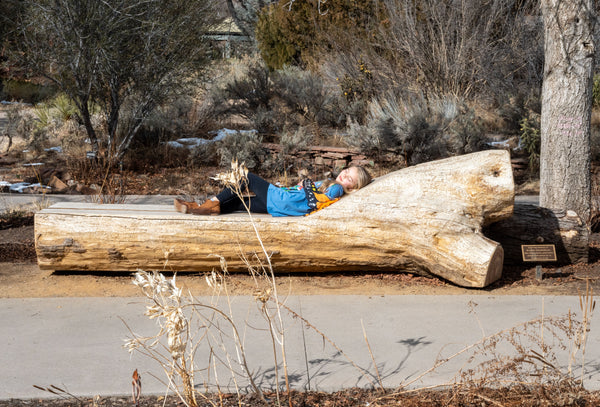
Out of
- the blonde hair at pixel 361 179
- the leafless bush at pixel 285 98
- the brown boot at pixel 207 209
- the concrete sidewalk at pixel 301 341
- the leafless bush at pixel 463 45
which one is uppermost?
the leafless bush at pixel 463 45

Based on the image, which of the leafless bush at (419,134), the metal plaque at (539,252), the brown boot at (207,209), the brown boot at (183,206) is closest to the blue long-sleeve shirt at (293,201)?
the brown boot at (207,209)

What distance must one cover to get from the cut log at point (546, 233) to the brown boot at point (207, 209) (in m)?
2.25

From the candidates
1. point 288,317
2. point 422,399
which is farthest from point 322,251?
point 422,399

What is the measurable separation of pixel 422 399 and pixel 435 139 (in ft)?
22.6

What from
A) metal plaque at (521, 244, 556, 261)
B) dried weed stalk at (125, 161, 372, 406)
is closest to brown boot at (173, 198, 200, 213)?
dried weed stalk at (125, 161, 372, 406)

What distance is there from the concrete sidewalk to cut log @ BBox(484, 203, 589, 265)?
2.67 feet

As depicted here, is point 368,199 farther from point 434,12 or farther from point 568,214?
point 434,12

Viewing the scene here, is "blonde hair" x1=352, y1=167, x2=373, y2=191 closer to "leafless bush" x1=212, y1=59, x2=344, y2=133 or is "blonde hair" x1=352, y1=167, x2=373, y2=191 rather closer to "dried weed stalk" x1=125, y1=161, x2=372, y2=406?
"dried weed stalk" x1=125, y1=161, x2=372, y2=406

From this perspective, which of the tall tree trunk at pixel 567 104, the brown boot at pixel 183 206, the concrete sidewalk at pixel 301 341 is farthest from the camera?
the tall tree trunk at pixel 567 104

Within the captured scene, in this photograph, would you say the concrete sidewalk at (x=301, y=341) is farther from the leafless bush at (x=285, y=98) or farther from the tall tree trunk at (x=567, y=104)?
the leafless bush at (x=285, y=98)

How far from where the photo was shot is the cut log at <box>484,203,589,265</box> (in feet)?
17.5

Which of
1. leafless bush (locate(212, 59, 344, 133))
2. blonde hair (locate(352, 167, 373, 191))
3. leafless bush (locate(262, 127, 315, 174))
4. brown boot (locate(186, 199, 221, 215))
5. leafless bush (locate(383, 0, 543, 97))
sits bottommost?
leafless bush (locate(262, 127, 315, 174))

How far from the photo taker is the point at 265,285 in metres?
4.85

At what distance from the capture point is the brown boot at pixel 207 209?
5074mm
